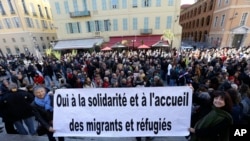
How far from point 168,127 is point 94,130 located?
1.53 metres

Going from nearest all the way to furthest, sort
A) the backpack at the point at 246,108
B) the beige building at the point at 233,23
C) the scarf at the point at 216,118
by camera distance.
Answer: the scarf at the point at 216,118 < the backpack at the point at 246,108 < the beige building at the point at 233,23

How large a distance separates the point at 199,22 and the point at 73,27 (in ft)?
90.4

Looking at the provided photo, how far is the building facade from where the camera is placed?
92.3ft

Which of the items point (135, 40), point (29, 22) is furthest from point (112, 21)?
point (29, 22)

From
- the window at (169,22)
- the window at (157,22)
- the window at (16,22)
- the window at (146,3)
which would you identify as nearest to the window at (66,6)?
the window at (146,3)

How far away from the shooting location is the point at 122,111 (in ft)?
9.62

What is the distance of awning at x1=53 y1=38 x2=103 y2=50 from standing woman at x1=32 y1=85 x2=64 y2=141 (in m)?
17.4

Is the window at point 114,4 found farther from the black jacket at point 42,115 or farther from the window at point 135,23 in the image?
the black jacket at point 42,115

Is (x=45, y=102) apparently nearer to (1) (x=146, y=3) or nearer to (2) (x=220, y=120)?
(2) (x=220, y=120)

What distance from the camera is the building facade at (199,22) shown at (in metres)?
28.1

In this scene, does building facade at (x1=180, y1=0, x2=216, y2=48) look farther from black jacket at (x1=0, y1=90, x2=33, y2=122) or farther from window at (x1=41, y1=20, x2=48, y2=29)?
window at (x1=41, y1=20, x2=48, y2=29)

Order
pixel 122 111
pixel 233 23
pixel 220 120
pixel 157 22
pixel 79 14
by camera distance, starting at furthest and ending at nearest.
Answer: pixel 233 23 → pixel 79 14 → pixel 157 22 → pixel 122 111 → pixel 220 120

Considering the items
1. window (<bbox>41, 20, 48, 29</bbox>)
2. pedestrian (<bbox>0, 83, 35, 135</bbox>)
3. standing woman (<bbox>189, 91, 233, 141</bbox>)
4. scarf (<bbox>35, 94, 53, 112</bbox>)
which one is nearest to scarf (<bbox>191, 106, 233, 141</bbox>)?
standing woman (<bbox>189, 91, 233, 141</bbox>)

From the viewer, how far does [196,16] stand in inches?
1369
